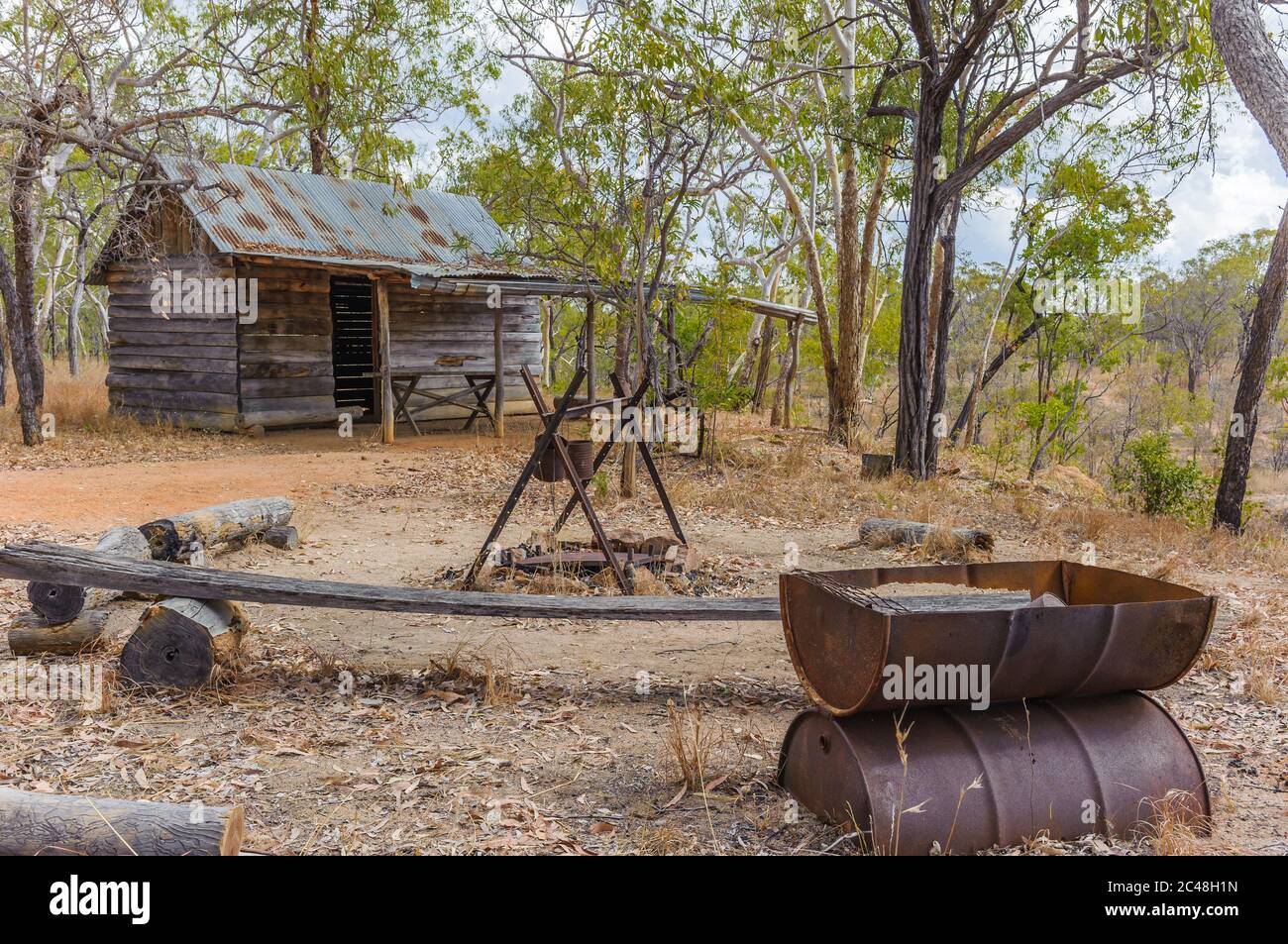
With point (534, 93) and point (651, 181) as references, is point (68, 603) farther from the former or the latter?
point (534, 93)

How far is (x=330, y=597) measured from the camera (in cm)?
580

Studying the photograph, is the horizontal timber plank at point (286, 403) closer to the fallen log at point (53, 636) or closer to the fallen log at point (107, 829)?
the fallen log at point (53, 636)

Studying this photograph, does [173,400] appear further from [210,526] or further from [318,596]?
[318,596]

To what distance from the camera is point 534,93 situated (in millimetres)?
27156

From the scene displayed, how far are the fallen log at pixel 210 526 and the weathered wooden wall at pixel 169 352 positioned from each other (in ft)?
27.0

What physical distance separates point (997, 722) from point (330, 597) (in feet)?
11.9

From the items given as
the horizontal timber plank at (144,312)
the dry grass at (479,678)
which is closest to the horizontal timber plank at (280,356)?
the horizontal timber plank at (144,312)

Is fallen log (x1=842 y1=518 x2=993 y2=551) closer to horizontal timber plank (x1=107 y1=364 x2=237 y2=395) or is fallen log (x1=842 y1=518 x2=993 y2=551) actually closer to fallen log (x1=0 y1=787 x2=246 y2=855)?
fallen log (x1=0 y1=787 x2=246 y2=855)

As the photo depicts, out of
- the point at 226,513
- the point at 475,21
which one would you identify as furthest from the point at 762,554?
the point at 475,21

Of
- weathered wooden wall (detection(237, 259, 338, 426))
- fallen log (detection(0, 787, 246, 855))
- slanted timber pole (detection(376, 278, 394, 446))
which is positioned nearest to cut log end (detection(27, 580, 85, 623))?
fallen log (detection(0, 787, 246, 855))

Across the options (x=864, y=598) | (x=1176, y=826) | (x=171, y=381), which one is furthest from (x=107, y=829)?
(x=171, y=381)

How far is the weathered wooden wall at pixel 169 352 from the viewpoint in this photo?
17.0 metres

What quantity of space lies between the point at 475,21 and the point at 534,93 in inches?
160
